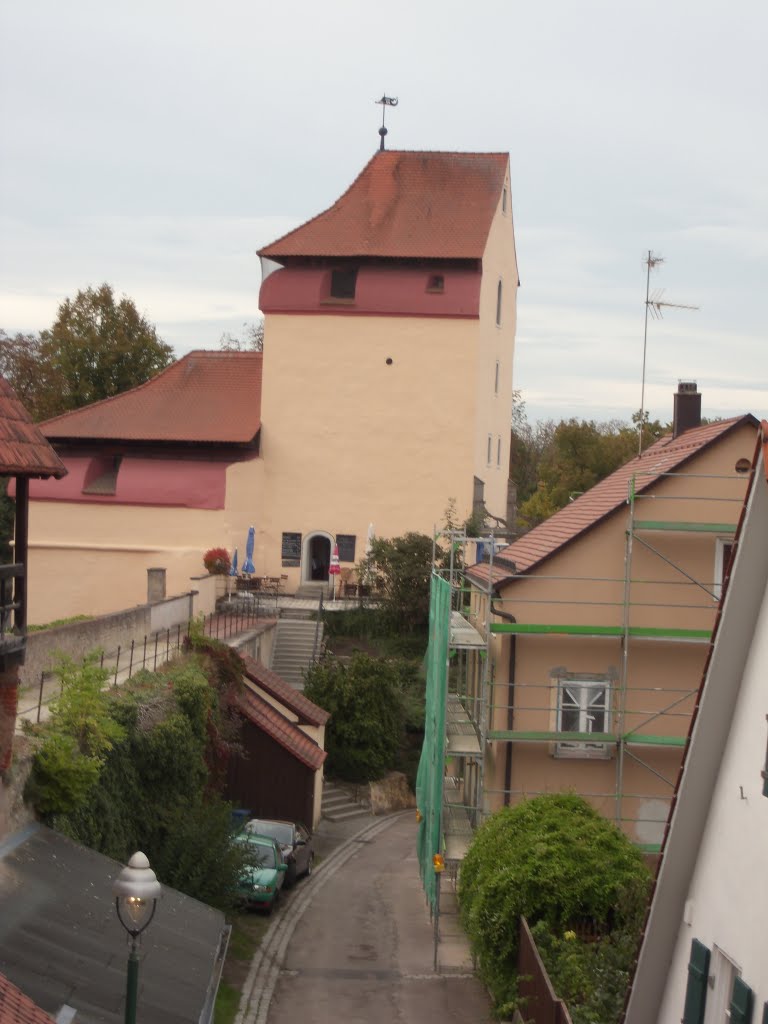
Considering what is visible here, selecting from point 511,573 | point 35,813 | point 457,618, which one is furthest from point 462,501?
point 35,813

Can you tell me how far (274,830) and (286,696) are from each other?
18.0 ft

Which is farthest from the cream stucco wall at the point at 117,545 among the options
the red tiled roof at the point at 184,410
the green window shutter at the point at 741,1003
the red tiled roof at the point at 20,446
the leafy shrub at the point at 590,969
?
the green window shutter at the point at 741,1003

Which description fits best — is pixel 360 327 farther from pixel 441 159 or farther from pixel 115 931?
pixel 115 931

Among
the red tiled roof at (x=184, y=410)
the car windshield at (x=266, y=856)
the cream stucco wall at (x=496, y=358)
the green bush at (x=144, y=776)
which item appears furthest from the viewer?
the cream stucco wall at (x=496, y=358)

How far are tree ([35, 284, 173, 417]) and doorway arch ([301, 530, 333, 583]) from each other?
694 inches

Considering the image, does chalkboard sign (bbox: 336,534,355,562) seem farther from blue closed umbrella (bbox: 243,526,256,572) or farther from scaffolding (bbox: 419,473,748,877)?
scaffolding (bbox: 419,473,748,877)

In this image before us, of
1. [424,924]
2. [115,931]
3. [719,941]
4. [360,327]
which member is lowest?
[424,924]

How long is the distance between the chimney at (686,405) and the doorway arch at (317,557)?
2235 centimetres

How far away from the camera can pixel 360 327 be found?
46.3 m

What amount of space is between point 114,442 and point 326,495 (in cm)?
724

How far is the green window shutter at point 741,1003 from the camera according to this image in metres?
8.29

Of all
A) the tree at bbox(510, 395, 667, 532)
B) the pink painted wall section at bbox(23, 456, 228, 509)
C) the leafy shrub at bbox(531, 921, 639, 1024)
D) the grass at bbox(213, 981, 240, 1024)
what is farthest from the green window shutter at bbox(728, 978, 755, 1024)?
the tree at bbox(510, 395, 667, 532)

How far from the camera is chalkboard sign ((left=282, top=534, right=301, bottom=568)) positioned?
46.9 metres

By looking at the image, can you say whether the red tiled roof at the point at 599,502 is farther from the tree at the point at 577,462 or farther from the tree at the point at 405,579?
the tree at the point at 577,462
